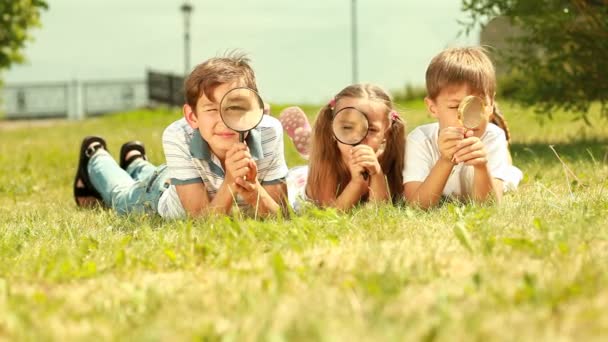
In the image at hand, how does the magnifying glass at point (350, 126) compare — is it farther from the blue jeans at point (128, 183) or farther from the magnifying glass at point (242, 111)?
the blue jeans at point (128, 183)

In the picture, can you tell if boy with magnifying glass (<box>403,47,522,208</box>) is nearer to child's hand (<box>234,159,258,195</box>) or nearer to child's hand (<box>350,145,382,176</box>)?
child's hand (<box>350,145,382,176</box>)

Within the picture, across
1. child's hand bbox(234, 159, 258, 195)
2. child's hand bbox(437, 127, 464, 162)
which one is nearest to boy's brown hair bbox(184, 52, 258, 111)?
child's hand bbox(234, 159, 258, 195)

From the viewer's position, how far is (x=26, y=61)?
24234 millimetres

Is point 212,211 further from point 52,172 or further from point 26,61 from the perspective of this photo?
point 26,61

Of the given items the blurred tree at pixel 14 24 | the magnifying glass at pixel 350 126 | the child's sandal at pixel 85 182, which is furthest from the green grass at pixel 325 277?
the blurred tree at pixel 14 24

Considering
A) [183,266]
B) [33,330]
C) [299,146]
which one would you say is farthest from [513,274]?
[299,146]

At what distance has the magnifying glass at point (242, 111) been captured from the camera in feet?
16.5

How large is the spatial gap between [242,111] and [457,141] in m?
1.30

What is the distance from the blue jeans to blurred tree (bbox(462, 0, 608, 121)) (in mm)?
5523

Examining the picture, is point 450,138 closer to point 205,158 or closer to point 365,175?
point 365,175

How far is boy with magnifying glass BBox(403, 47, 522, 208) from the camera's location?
5.20 m

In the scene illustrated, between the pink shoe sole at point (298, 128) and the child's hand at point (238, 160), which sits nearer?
the child's hand at point (238, 160)

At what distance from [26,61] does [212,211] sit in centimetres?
2062

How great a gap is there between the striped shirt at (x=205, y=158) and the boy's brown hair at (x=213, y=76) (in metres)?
0.30
